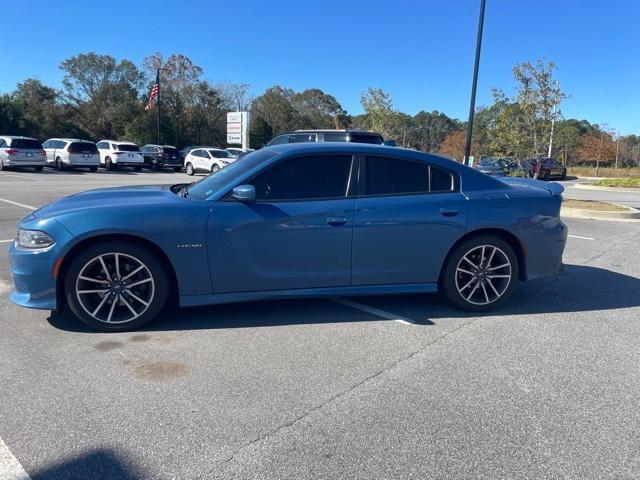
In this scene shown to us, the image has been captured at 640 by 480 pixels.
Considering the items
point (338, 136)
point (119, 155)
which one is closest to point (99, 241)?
point (338, 136)

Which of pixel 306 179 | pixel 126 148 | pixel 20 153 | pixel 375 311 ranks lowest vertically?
pixel 375 311

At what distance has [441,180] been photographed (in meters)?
4.61

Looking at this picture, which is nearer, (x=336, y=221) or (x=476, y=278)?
(x=336, y=221)

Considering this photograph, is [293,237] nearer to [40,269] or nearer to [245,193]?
[245,193]

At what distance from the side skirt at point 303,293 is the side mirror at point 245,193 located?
81 cm

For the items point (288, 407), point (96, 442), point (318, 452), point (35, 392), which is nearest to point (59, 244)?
point (35, 392)

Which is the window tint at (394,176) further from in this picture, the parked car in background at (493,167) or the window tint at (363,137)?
the parked car in background at (493,167)

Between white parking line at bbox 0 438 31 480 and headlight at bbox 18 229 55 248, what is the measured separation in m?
1.75

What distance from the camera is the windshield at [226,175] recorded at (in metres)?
4.26

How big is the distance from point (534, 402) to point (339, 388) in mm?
1238

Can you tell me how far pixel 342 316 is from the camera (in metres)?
4.48

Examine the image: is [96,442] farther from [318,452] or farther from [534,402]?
[534,402]

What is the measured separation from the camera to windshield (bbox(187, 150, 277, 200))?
14.0ft

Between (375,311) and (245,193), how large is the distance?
1.71 metres
